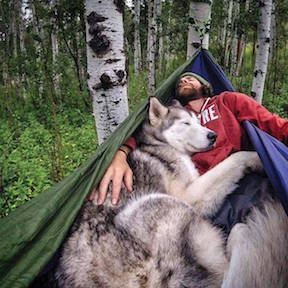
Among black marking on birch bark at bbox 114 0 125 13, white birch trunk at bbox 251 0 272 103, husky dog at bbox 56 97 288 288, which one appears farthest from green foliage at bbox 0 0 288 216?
husky dog at bbox 56 97 288 288

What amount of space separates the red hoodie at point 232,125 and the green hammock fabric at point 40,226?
637mm

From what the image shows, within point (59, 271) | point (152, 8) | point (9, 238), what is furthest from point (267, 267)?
point (152, 8)

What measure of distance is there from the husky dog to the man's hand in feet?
0.19

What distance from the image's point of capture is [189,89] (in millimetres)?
2979

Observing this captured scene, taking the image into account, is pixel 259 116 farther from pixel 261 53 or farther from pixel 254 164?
pixel 261 53

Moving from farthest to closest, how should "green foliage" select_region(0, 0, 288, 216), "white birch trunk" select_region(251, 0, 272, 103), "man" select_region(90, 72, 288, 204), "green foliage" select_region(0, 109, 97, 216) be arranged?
"white birch trunk" select_region(251, 0, 272, 103) → "green foliage" select_region(0, 0, 288, 216) → "green foliage" select_region(0, 109, 97, 216) → "man" select_region(90, 72, 288, 204)

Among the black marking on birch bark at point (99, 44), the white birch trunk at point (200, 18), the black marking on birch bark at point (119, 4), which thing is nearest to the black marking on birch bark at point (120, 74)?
the black marking on birch bark at point (99, 44)

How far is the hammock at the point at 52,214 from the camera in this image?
150 cm

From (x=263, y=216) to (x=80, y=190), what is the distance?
1066mm

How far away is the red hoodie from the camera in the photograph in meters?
2.47

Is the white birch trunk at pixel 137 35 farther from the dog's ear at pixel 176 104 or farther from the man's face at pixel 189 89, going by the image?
the dog's ear at pixel 176 104

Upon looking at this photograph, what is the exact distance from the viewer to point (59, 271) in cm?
160

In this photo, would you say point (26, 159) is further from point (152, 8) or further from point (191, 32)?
point (152, 8)

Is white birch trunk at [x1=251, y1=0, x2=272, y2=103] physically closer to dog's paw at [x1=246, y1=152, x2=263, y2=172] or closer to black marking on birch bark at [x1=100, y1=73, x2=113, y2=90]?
dog's paw at [x1=246, y1=152, x2=263, y2=172]
